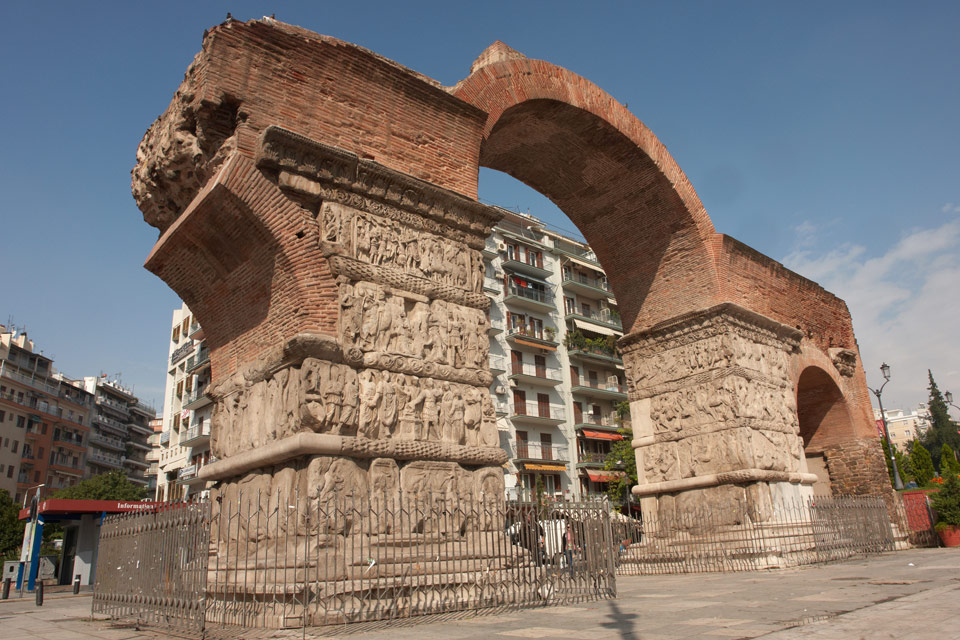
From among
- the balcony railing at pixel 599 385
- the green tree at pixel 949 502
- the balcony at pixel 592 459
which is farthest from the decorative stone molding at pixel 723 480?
the balcony railing at pixel 599 385

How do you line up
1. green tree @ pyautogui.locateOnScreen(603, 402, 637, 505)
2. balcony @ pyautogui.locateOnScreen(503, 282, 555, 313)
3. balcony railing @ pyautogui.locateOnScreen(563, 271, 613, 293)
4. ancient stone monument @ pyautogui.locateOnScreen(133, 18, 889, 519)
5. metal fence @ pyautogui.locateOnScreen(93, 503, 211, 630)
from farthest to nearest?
1. balcony railing @ pyautogui.locateOnScreen(563, 271, 613, 293)
2. balcony @ pyautogui.locateOnScreen(503, 282, 555, 313)
3. green tree @ pyautogui.locateOnScreen(603, 402, 637, 505)
4. ancient stone monument @ pyautogui.locateOnScreen(133, 18, 889, 519)
5. metal fence @ pyautogui.locateOnScreen(93, 503, 211, 630)

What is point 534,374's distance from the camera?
29.7m

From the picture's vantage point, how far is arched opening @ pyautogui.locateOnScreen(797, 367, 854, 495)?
15172mm

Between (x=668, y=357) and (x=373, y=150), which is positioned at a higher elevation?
(x=373, y=150)

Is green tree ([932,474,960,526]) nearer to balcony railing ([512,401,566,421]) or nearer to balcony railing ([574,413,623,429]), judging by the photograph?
balcony railing ([512,401,566,421])

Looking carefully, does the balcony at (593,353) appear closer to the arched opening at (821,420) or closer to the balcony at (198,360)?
the arched opening at (821,420)

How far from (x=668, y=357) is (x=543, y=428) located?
56.4ft

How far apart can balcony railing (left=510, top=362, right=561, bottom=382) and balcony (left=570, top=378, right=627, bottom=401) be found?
1.09m

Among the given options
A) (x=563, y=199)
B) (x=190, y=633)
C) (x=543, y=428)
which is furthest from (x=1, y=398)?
(x=190, y=633)

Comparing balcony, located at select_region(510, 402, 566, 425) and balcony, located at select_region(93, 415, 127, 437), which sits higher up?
balcony, located at select_region(93, 415, 127, 437)

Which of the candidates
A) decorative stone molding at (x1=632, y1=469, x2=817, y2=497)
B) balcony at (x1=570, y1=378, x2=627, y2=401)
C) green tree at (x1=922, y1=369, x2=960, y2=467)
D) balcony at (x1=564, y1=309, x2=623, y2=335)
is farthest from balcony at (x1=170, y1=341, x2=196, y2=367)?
green tree at (x1=922, y1=369, x2=960, y2=467)

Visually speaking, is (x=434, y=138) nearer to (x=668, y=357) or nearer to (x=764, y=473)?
(x=668, y=357)

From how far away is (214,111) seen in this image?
277 inches

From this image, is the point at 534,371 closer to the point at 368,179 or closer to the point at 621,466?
the point at 621,466
